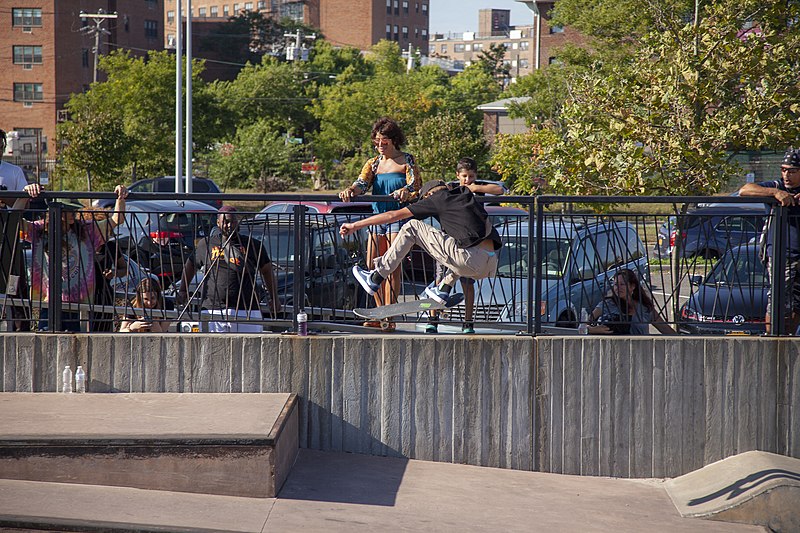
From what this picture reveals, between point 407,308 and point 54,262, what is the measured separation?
2.91 m

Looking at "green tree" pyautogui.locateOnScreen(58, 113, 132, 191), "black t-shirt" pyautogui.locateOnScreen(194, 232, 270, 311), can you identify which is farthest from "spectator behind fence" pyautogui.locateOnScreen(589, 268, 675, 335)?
"green tree" pyautogui.locateOnScreen(58, 113, 132, 191)

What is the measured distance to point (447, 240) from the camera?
25.7ft

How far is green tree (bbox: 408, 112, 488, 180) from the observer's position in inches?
1740

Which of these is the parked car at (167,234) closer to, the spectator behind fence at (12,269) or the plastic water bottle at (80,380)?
the spectator behind fence at (12,269)

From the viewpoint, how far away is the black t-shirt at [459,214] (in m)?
7.73

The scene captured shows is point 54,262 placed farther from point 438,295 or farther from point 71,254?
point 438,295

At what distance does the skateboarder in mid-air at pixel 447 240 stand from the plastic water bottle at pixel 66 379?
248 cm

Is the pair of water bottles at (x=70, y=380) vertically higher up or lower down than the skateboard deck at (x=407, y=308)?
lower down

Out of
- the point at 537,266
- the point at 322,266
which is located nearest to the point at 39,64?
the point at 322,266

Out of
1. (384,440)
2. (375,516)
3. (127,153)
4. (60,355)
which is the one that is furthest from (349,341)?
(127,153)

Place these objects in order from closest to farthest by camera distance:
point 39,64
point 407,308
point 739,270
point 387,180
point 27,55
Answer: point 407,308, point 739,270, point 387,180, point 39,64, point 27,55

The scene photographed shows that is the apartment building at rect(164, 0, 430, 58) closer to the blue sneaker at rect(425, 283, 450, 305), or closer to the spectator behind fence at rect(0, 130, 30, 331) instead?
the spectator behind fence at rect(0, 130, 30, 331)

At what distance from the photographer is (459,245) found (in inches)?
306


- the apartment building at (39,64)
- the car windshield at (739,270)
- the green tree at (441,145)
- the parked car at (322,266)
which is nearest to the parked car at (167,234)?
the parked car at (322,266)
